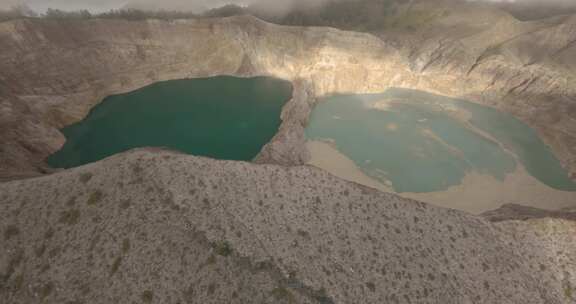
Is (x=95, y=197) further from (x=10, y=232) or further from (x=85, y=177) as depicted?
(x=10, y=232)

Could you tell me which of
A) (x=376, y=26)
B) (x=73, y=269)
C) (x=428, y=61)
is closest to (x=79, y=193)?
(x=73, y=269)

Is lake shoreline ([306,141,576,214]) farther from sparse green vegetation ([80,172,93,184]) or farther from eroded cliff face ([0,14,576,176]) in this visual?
sparse green vegetation ([80,172,93,184])

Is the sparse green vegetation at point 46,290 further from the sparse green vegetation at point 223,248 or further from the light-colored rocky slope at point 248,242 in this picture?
the sparse green vegetation at point 223,248

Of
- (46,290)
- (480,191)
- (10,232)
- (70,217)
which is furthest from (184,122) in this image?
(480,191)

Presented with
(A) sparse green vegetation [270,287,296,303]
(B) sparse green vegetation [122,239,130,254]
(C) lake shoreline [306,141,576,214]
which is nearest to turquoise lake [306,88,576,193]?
(C) lake shoreline [306,141,576,214]

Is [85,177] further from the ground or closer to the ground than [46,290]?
further from the ground

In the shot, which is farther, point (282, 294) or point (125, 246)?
point (125, 246)

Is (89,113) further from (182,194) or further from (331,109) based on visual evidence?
(331,109)
